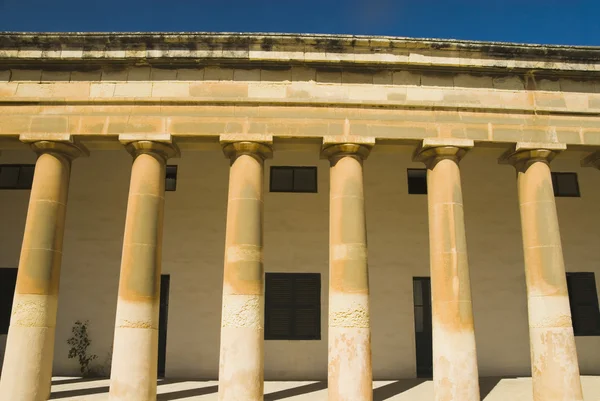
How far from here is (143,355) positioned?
11.4m

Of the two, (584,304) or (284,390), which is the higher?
(584,304)

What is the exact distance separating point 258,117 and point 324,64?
2.25 m

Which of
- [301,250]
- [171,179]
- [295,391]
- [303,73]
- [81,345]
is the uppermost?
[303,73]

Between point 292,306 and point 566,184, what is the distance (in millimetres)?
10690

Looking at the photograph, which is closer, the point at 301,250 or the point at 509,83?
the point at 509,83

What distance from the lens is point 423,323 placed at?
16.9 metres

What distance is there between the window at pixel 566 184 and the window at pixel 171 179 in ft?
43.7

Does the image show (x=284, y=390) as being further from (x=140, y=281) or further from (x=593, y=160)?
(x=593, y=160)

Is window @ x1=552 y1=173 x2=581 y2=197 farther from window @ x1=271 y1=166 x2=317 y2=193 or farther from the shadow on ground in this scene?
window @ x1=271 y1=166 x2=317 y2=193

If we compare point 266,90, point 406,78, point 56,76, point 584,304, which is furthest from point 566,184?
point 56,76

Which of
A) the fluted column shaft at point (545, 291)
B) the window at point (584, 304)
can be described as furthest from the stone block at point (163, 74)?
the window at point (584, 304)

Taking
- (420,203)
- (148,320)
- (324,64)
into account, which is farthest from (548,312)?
(148,320)

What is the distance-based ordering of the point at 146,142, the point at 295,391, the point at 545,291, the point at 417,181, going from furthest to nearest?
the point at 417,181
the point at 295,391
the point at 146,142
the point at 545,291

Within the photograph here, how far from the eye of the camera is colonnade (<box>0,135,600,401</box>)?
447 inches
